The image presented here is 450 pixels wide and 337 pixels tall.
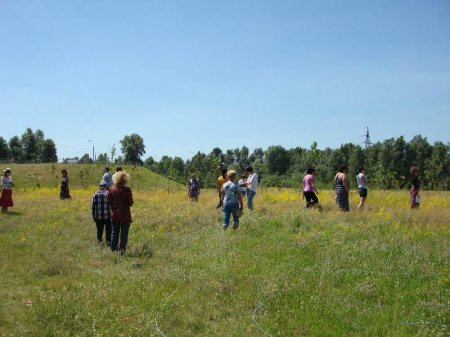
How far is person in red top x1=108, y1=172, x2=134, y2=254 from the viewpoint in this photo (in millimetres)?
9289

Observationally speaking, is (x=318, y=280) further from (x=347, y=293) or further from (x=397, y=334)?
(x=397, y=334)

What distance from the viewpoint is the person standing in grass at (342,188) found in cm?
1380

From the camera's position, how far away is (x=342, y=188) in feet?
46.1

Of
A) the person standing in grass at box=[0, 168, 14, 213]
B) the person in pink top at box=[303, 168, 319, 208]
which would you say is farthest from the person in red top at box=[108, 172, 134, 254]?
the person standing in grass at box=[0, 168, 14, 213]

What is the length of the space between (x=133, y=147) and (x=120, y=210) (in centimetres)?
10481

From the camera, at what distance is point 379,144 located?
85.6 meters

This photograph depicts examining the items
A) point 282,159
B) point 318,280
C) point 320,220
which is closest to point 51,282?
point 318,280

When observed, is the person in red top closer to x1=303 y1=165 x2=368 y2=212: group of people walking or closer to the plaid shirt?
the plaid shirt

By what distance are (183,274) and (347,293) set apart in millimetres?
2758

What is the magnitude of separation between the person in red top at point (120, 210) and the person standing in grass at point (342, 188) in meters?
7.50

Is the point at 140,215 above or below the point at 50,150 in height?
below

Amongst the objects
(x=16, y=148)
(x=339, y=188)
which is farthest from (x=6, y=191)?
(x=16, y=148)

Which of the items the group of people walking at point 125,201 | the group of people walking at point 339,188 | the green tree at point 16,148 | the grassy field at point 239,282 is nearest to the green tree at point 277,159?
the green tree at point 16,148

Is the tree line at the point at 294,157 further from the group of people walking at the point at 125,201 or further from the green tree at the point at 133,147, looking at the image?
the group of people walking at the point at 125,201
